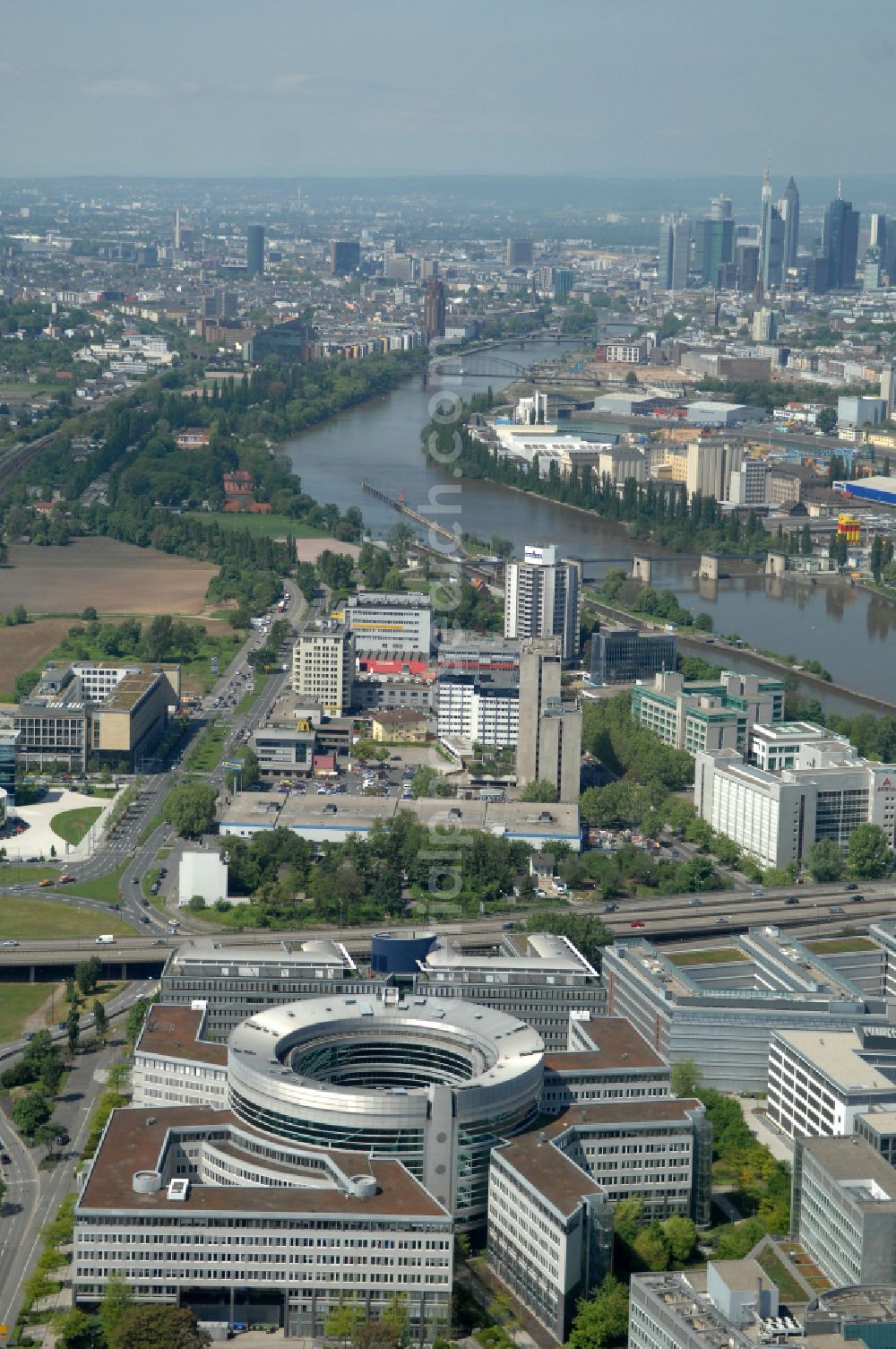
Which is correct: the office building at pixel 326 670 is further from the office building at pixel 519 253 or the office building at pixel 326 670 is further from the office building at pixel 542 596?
the office building at pixel 519 253

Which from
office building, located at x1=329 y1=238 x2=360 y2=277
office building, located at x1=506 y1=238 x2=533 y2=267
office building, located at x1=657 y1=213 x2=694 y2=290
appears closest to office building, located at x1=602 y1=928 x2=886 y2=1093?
office building, located at x1=657 y1=213 x2=694 y2=290

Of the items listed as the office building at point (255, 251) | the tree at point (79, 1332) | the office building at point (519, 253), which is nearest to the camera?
the tree at point (79, 1332)

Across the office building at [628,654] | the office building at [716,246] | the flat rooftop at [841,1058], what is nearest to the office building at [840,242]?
the office building at [716,246]

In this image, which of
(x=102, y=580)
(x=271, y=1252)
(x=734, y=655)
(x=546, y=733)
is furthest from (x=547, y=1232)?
(x=102, y=580)

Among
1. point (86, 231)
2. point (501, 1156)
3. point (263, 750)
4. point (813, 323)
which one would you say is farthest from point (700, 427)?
point (86, 231)

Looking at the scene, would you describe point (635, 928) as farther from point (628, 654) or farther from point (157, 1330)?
point (628, 654)

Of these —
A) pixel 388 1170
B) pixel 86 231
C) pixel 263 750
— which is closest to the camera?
pixel 388 1170

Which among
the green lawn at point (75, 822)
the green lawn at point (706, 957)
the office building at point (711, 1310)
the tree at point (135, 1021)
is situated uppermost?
the office building at point (711, 1310)

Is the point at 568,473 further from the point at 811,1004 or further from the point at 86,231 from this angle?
the point at 86,231
